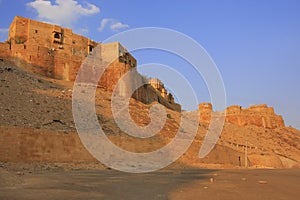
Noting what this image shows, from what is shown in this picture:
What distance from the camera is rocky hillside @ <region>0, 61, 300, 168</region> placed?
16750 millimetres

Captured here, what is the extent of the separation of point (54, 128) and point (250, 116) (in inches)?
2306

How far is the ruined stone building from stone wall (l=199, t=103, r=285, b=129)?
3032 cm

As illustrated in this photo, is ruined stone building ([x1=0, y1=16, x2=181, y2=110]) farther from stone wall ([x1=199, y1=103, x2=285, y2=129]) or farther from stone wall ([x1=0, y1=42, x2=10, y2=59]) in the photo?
stone wall ([x1=199, y1=103, x2=285, y2=129])

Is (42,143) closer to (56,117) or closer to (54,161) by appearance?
(54,161)

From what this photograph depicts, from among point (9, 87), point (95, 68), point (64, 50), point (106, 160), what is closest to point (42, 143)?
point (106, 160)

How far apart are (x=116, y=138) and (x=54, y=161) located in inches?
221

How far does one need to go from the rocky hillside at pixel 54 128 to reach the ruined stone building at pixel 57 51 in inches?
83.8

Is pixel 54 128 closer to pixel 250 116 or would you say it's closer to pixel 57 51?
pixel 57 51

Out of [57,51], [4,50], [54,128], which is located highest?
A: [57,51]

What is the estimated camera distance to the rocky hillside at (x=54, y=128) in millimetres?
16750

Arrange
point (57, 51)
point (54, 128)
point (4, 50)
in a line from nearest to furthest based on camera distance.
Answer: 1. point (54, 128)
2. point (4, 50)
3. point (57, 51)

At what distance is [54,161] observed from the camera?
57.0ft

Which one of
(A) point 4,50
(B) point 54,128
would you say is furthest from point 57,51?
(B) point 54,128

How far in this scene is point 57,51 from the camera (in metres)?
38.9
